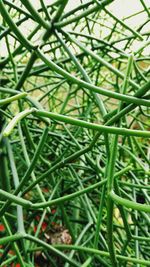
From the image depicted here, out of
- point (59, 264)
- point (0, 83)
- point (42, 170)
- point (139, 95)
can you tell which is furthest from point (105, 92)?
point (59, 264)

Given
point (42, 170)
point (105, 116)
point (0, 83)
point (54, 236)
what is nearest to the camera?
point (105, 116)

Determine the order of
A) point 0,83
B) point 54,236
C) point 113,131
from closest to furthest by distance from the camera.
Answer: point 113,131
point 0,83
point 54,236

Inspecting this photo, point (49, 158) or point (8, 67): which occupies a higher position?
point (8, 67)

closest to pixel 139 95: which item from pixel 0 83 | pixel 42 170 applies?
pixel 0 83

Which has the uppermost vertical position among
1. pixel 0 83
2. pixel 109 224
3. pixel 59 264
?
pixel 0 83

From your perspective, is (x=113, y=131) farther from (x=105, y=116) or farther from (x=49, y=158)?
(x=49, y=158)

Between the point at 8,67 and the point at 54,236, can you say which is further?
the point at 54,236
